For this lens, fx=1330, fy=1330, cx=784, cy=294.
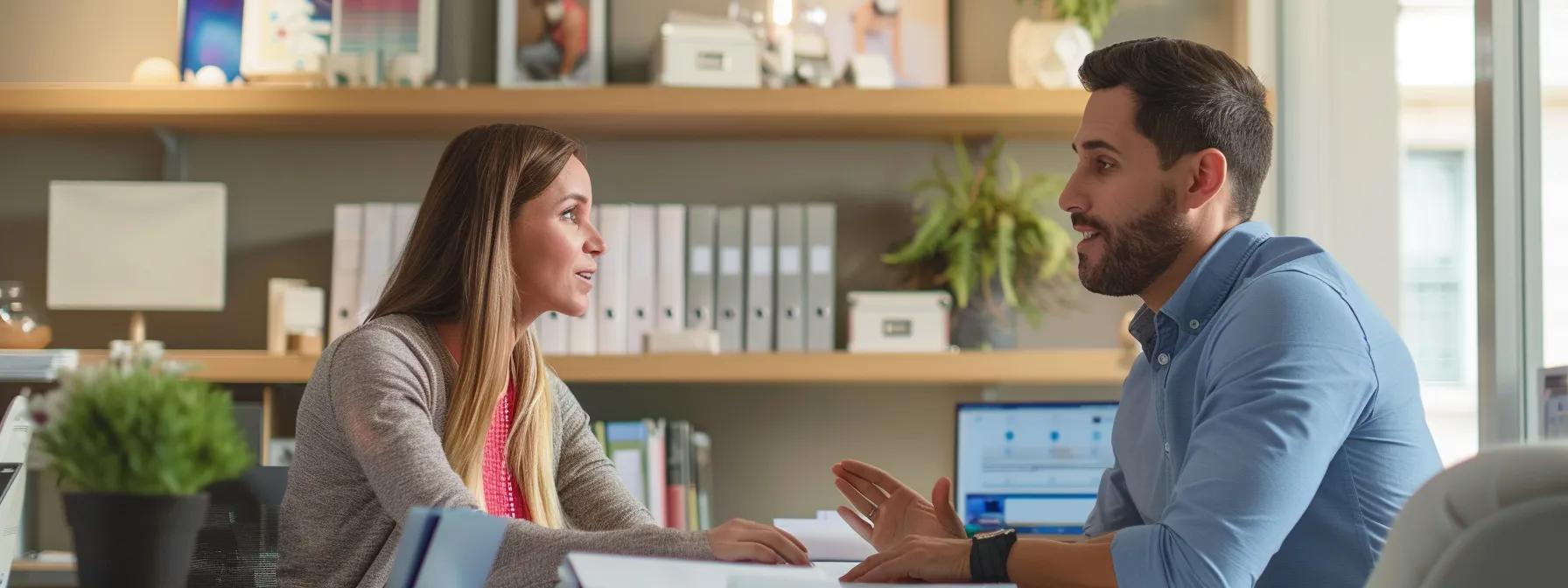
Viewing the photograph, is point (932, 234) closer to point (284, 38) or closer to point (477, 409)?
point (284, 38)

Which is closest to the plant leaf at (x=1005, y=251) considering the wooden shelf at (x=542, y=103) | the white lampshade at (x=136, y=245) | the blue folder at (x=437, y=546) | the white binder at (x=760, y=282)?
the wooden shelf at (x=542, y=103)

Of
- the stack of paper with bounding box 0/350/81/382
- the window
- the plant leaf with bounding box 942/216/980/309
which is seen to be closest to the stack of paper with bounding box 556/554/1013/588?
the window

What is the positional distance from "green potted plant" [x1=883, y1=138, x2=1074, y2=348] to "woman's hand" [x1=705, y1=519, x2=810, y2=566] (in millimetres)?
1855

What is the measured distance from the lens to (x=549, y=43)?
10.0 ft

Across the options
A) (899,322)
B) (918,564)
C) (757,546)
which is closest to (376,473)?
(757,546)

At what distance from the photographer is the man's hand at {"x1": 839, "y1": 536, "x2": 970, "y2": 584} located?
112 cm

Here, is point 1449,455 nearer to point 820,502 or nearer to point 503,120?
point 820,502

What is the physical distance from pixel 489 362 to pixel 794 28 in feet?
5.49

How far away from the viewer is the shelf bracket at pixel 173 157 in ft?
10.2

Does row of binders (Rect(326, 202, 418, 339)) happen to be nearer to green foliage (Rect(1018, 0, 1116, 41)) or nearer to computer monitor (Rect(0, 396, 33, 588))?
computer monitor (Rect(0, 396, 33, 588))

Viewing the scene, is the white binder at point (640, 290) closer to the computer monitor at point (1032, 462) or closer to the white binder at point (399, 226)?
the white binder at point (399, 226)

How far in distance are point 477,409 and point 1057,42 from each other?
1.83 m

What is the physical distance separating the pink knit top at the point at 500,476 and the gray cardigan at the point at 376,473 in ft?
0.40

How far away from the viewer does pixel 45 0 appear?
3180 millimetres
